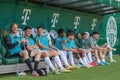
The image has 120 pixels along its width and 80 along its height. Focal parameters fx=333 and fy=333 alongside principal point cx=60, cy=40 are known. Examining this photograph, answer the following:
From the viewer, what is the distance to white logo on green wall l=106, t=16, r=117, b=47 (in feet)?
51.5

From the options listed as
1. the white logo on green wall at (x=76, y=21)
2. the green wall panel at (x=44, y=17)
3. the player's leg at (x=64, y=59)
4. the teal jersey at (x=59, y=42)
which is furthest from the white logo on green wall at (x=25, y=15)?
the white logo on green wall at (x=76, y=21)

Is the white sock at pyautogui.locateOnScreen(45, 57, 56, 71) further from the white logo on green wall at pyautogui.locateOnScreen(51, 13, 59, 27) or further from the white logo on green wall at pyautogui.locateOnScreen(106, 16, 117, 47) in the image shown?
the white logo on green wall at pyautogui.locateOnScreen(106, 16, 117, 47)

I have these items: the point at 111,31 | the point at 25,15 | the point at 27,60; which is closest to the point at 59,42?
the point at 25,15

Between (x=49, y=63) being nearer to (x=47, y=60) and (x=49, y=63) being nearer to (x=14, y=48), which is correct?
(x=47, y=60)

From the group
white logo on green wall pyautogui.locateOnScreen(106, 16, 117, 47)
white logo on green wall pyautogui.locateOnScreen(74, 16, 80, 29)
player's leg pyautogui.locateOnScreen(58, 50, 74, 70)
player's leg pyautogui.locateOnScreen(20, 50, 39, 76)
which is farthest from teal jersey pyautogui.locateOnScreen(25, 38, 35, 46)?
white logo on green wall pyautogui.locateOnScreen(106, 16, 117, 47)

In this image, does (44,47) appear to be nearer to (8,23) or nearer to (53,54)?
(53,54)

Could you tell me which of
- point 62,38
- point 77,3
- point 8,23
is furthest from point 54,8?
point 8,23

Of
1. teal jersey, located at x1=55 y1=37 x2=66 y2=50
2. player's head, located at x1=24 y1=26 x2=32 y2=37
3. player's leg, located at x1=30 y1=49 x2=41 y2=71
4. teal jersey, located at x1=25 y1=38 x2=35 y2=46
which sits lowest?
player's leg, located at x1=30 y1=49 x2=41 y2=71

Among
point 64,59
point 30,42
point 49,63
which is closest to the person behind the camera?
point 49,63

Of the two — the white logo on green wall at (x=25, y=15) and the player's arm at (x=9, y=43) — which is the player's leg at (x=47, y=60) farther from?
the white logo on green wall at (x=25, y=15)

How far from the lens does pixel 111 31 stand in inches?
634

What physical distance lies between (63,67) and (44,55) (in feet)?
3.10

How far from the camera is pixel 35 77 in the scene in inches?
313

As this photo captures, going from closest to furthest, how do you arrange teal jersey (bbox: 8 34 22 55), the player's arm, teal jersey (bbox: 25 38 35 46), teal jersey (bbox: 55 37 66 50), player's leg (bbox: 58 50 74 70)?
1. the player's arm
2. teal jersey (bbox: 8 34 22 55)
3. teal jersey (bbox: 25 38 35 46)
4. player's leg (bbox: 58 50 74 70)
5. teal jersey (bbox: 55 37 66 50)
